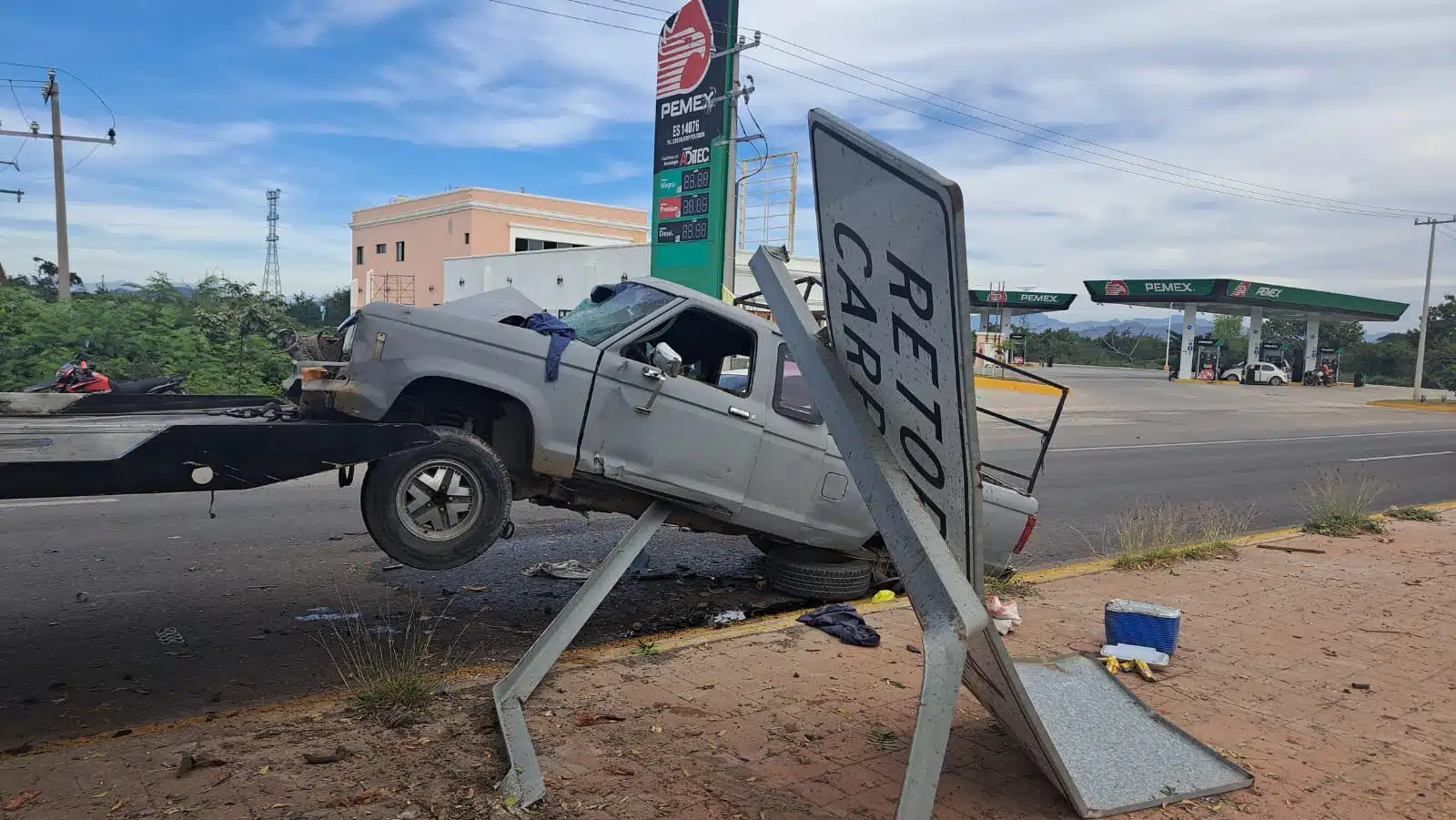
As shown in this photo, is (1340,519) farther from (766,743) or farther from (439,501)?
(439,501)

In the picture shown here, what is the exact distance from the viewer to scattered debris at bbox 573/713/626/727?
14.1 ft

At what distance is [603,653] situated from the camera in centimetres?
532

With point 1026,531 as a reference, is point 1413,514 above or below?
below

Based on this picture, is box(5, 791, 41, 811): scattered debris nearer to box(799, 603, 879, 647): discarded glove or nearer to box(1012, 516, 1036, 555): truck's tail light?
box(799, 603, 879, 647): discarded glove

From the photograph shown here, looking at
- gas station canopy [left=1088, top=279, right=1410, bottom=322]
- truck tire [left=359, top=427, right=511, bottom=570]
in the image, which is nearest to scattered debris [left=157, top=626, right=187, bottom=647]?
truck tire [left=359, top=427, right=511, bottom=570]

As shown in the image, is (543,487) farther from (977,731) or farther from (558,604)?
(977,731)

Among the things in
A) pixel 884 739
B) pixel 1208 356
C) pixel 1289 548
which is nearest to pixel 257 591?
pixel 884 739

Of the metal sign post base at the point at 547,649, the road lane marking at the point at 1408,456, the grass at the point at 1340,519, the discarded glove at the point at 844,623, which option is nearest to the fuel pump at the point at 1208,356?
the road lane marking at the point at 1408,456

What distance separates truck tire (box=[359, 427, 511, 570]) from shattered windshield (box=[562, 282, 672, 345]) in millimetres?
999

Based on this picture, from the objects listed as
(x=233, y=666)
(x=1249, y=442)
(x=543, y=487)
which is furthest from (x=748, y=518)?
(x=1249, y=442)

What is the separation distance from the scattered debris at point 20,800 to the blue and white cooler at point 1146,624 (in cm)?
512

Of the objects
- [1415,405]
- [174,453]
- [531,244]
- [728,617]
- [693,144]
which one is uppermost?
[693,144]


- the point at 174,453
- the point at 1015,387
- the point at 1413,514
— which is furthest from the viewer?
the point at 1015,387

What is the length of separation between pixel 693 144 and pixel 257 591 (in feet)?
61.4
